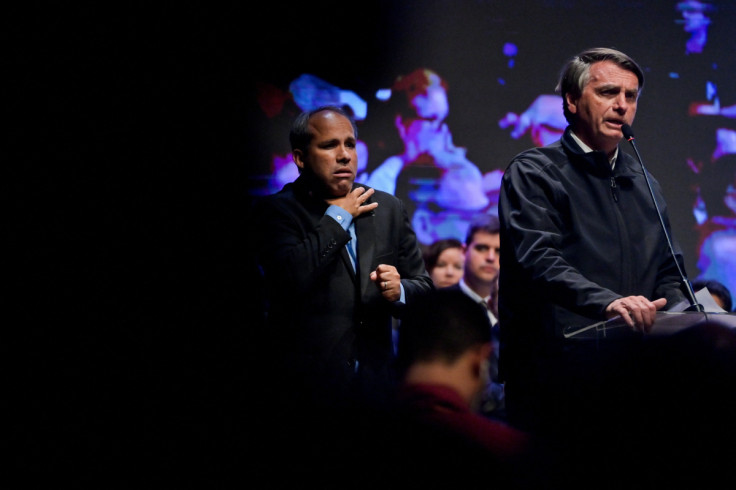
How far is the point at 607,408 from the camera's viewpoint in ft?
3.69

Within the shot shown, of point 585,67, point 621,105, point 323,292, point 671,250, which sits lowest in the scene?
point 323,292

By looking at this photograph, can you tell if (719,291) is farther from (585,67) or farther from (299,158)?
(299,158)

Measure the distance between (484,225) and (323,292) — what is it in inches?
83.6

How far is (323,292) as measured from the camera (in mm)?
2289

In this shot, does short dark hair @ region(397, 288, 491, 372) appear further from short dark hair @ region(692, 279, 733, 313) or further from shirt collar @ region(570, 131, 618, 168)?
short dark hair @ region(692, 279, 733, 313)

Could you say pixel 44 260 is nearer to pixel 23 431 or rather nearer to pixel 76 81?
pixel 76 81

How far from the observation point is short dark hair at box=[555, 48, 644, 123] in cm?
234

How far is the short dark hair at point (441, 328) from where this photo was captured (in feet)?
4.54

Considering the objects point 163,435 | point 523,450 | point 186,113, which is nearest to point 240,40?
point 186,113

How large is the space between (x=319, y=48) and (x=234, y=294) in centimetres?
205

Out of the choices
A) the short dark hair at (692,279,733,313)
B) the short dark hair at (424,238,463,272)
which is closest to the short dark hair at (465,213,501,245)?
the short dark hair at (424,238,463,272)

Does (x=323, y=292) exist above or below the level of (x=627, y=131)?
below

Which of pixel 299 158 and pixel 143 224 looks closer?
pixel 299 158

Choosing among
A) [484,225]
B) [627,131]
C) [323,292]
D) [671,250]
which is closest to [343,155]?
[323,292]
